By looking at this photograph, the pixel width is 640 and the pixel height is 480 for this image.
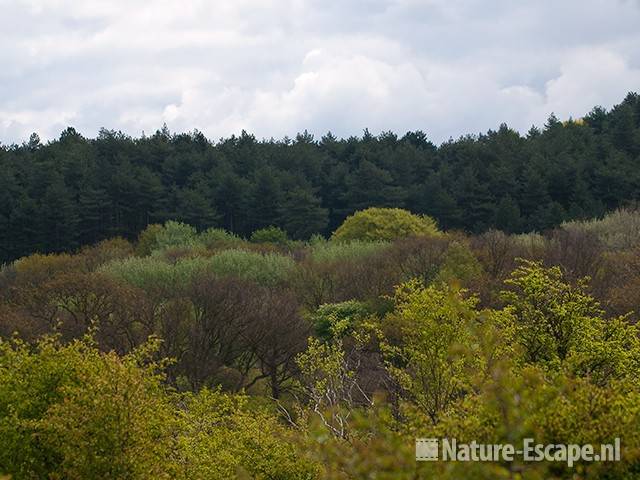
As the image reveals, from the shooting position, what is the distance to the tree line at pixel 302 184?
8531cm

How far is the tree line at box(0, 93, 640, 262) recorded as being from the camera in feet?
280

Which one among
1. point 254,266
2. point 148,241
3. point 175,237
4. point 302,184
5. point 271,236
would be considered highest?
point 302,184

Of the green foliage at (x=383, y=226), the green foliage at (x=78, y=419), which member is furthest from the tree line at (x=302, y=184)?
the green foliage at (x=78, y=419)

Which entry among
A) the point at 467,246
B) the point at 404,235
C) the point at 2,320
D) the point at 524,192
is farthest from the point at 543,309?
the point at 524,192

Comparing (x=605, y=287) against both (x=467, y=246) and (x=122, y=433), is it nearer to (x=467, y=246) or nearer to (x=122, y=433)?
(x=467, y=246)

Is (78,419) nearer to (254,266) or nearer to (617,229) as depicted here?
(254,266)

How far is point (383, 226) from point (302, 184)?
1079 inches

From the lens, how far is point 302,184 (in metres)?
95.8

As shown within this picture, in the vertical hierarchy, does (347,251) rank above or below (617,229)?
below

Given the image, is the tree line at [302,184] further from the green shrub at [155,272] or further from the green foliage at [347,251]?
the green shrub at [155,272]

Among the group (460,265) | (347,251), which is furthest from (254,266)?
(460,265)

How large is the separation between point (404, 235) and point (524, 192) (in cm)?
2430

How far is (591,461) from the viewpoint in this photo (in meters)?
10.9

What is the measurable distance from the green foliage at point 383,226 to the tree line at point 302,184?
16.0 m
